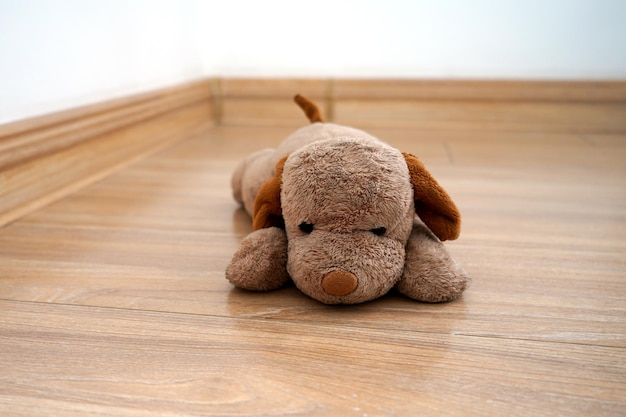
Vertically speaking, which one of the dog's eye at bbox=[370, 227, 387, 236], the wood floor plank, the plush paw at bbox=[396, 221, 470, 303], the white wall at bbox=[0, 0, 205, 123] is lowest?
the wood floor plank

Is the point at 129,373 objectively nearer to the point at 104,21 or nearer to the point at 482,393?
the point at 482,393

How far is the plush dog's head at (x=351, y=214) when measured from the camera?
1.82 feet

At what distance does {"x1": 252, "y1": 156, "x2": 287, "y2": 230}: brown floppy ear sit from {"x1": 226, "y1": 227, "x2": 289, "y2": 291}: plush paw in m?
0.02

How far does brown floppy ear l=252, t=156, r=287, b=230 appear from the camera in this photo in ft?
2.07

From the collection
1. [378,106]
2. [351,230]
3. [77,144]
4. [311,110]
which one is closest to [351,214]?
[351,230]

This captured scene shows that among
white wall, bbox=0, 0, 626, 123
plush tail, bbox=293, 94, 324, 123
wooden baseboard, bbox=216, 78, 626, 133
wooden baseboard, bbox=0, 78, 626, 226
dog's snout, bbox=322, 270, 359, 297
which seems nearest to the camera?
dog's snout, bbox=322, 270, 359, 297

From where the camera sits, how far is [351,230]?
1.86ft

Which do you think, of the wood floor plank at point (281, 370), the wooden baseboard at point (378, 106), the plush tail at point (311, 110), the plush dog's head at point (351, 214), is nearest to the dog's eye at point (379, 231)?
the plush dog's head at point (351, 214)

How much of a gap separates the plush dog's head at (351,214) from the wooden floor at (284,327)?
0.04m

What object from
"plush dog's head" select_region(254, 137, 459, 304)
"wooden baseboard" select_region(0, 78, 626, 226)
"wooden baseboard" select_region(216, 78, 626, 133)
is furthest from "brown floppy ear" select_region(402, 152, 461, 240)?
"wooden baseboard" select_region(216, 78, 626, 133)

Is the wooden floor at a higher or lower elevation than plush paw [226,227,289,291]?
lower

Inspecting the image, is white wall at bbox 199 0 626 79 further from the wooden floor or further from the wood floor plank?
the wood floor plank

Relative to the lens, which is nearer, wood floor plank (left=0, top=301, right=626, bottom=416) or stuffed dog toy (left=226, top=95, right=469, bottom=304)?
wood floor plank (left=0, top=301, right=626, bottom=416)

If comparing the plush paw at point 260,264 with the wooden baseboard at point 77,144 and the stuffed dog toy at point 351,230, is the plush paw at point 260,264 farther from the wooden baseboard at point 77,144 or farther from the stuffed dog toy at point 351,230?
the wooden baseboard at point 77,144
